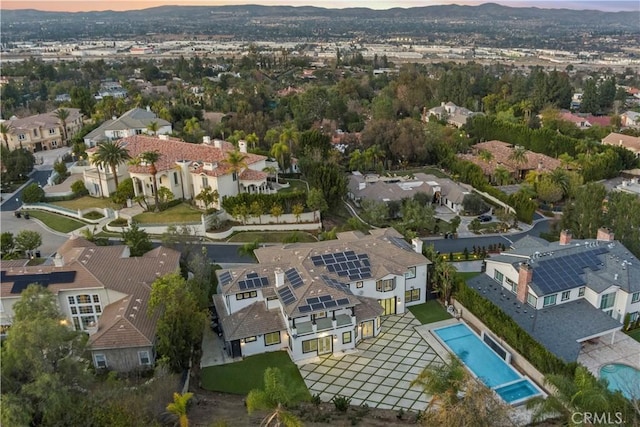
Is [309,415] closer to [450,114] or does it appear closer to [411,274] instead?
[411,274]

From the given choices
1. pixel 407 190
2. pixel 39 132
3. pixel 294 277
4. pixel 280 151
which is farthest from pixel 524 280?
pixel 39 132

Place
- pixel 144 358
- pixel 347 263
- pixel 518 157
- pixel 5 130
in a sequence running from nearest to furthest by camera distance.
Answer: pixel 144 358 < pixel 347 263 < pixel 518 157 < pixel 5 130

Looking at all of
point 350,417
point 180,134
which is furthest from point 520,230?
point 180,134

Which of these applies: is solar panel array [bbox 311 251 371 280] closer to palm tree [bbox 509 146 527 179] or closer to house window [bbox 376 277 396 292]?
house window [bbox 376 277 396 292]

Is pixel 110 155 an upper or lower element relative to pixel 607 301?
upper

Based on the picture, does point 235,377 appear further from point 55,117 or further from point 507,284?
point 55,117

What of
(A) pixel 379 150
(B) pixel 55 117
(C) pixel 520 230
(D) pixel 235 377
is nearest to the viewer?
(D) pixel 235 377
